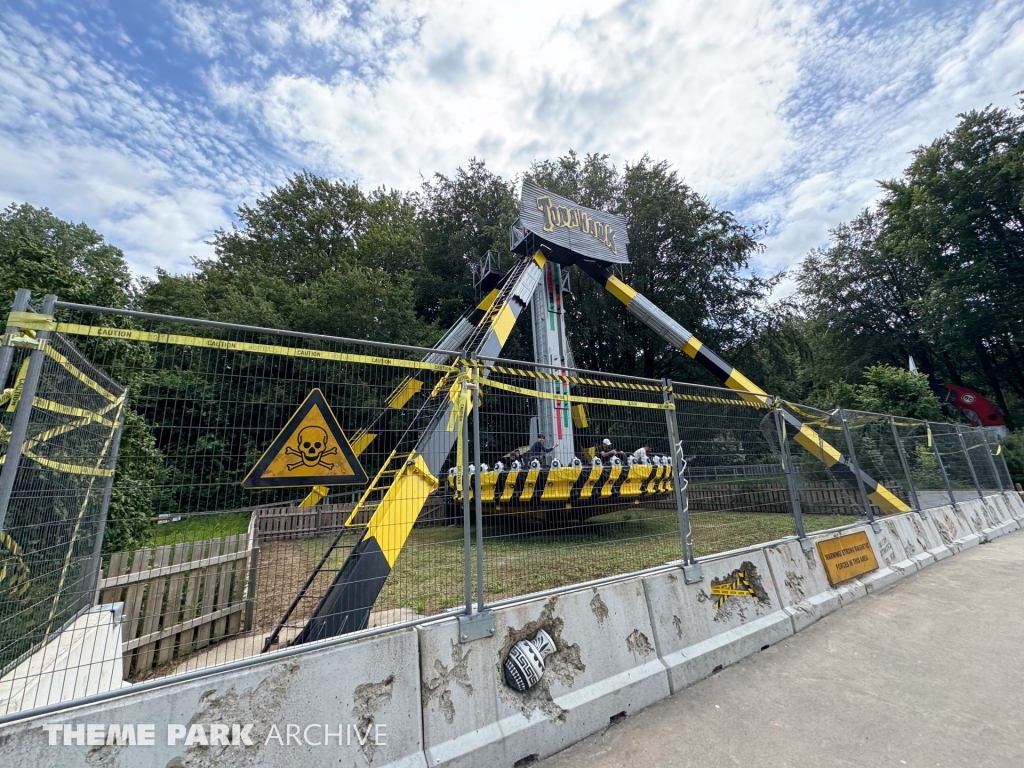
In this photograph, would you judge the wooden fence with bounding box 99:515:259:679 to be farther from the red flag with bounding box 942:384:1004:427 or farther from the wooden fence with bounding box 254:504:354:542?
the red flag with bounding box 942:384:1004:427

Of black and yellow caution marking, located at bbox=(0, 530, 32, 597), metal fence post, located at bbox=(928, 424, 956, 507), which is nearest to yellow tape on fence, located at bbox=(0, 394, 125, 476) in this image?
black and yellow caution marking, located at bbox=(0, 530, 32, 597)

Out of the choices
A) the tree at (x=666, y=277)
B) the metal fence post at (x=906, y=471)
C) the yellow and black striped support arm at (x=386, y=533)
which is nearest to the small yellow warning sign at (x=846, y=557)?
the metal fence post at (x=906, y=471)

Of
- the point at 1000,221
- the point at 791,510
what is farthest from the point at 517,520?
the point at 1000,221

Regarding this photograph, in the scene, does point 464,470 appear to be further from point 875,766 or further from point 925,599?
point 925,599

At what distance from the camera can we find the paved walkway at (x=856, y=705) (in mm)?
2506

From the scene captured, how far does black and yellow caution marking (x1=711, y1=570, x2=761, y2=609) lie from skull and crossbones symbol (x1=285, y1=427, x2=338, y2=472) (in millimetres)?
3368

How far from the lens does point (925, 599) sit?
514 cm

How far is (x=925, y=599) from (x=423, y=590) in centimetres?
568

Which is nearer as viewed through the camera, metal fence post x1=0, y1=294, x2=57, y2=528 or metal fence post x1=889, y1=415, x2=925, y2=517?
metal fence post x1=0, y1=294, x2=57, y2=528

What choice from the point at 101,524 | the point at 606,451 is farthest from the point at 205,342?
the point at 606,451

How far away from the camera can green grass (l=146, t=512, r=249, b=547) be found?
2.49 metres

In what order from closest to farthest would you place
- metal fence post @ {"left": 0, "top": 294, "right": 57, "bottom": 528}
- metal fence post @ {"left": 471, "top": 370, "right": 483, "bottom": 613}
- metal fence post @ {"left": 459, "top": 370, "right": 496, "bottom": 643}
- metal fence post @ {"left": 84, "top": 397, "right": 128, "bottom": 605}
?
metal fence post @ {"left": 0, "top": 294, "right": 57, "bottom": 528}, metal fence post @ {"left": 459, "top": 370, "right": 496, "bottom": 643}, metal fence post @ {"left": 471, "top": 370, "right": 483, "bottom": 613}, metal fence post @ {"left": 84, "top": 397, "right": 128, "bottom": 605}

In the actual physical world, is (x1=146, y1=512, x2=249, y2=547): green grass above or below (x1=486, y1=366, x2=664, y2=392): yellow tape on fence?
below

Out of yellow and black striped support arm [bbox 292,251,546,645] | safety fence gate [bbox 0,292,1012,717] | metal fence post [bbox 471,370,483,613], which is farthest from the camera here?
yellow and black striped support arm [bbox 292,251,546,645]
